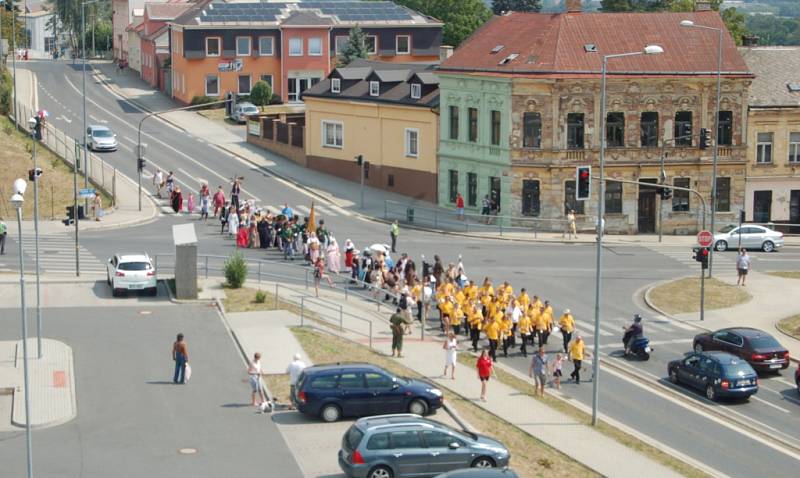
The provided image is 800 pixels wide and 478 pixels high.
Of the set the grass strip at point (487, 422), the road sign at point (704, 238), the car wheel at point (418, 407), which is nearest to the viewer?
the grass strip at point (487, 422)

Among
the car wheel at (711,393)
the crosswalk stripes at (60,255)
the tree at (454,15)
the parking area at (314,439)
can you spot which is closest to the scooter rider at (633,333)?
the car wheel at (711,393)

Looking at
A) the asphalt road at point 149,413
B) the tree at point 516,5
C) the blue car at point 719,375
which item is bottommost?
the blue car at point 719,375

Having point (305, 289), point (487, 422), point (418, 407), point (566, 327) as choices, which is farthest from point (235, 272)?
point (487, 422)

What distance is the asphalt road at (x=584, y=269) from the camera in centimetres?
3447

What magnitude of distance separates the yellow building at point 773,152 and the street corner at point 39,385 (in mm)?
43208

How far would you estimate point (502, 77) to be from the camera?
66062 millimetres

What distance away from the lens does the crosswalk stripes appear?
5119 centimetres

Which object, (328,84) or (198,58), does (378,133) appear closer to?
(328,84)

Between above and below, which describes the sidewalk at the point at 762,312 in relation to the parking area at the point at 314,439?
below

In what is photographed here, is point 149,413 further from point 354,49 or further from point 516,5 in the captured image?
point 516,5

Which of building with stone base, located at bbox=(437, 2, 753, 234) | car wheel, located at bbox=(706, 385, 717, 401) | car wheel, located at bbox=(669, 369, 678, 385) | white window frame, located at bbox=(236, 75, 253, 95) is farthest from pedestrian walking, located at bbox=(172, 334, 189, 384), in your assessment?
white window frame, located at bbox=(236, 75, 253, 95)

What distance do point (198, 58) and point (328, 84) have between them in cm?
2131

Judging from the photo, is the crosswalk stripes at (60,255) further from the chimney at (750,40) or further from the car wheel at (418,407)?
the chimney at (750,40)

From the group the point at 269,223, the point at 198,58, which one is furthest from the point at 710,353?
the point at 198,58
